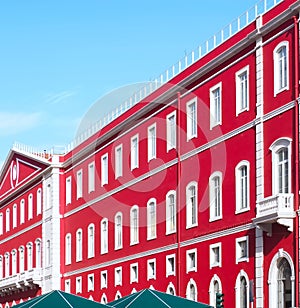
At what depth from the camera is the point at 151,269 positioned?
5028cm

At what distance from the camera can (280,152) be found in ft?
122

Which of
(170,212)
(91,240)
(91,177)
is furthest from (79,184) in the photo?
(170,212)

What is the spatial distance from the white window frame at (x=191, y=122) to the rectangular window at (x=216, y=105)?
1.93 m

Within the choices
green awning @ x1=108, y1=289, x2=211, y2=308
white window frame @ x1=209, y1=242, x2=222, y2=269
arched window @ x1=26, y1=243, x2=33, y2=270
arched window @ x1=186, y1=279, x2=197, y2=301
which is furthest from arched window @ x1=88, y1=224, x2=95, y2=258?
green awning @ x1=108, y1=289, x2=211, y2=308

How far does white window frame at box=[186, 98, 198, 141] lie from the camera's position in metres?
45.8

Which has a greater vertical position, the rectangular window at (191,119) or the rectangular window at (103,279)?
the rectangular window at (191,119)

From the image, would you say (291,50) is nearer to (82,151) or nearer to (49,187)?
(82,151)

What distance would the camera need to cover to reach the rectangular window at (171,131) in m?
48.2

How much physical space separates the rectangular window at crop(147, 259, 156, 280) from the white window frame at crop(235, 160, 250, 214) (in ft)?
34.2

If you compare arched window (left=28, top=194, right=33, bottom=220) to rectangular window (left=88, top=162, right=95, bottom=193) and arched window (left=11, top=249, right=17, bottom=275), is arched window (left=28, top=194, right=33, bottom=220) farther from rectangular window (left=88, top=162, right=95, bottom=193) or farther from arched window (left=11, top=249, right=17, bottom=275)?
rectangular window (left=88, top=162, right=95, bottom=193)

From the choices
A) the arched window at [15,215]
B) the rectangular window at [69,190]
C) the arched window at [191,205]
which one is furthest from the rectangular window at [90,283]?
the arched window at [15,215]

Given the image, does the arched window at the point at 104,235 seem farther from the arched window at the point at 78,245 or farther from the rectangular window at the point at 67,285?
the rectangular window at the point at 67,285

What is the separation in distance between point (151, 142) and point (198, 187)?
7326 millimetres

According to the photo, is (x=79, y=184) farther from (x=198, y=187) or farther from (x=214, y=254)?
(x=214, y=254)
